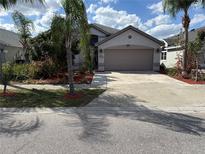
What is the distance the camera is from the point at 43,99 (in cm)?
942

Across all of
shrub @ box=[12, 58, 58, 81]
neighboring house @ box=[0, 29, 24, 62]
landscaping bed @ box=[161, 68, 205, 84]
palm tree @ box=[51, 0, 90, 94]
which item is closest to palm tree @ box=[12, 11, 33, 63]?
shrub @ box=[12, 58, 58, 81]

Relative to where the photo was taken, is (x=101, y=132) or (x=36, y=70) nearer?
(x=101, y=132)

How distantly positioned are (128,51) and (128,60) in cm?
92

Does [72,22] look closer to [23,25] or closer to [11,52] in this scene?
[23,25]

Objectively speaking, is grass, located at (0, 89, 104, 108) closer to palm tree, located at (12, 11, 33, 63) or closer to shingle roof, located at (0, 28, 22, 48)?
palm tree, located at (12, 11, 33, 63)

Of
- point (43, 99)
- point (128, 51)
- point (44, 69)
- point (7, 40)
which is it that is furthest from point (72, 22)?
point (7, 40)

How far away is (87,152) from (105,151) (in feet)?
1.16

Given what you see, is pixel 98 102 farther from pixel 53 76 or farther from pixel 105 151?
pixel 53 76

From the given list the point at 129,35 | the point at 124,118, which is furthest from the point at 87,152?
the point at 129,35

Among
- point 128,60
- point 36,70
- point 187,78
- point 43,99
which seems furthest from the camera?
point 128,60

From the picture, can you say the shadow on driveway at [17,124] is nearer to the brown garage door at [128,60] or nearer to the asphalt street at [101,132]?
the asphalt street at [101,132]

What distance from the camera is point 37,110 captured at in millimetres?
7828

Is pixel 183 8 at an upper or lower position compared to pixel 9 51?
upper

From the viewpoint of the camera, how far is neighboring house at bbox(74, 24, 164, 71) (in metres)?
22.4
